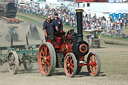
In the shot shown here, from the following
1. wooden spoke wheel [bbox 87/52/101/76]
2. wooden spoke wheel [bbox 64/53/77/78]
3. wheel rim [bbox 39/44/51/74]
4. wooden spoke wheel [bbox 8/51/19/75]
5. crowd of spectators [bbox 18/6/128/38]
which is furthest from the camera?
crowd of spectators [bbox 18/6/128/38]

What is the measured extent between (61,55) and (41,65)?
2.11ft

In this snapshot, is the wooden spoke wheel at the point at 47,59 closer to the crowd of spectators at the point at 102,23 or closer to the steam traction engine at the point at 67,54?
the steam traction engine at the point at 67,54

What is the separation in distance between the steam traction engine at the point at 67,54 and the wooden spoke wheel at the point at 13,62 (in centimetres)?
69

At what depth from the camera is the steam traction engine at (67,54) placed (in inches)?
384

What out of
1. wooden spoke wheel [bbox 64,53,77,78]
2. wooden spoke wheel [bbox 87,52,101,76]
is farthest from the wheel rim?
wooden spoke wheel [bbox 87,52,101,76]

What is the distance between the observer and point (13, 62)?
11078 millimetres

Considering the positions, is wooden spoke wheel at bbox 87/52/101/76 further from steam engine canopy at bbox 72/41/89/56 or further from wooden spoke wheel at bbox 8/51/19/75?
wooden spoke wheel at bbox 8/51/19/75

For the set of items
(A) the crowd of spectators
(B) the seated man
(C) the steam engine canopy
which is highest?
(B) the seated man

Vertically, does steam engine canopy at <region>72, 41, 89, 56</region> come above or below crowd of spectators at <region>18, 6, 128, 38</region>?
above

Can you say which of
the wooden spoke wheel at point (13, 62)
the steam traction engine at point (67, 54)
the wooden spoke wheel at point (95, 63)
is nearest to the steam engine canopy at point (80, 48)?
the steam traction engine at point (67, 54)

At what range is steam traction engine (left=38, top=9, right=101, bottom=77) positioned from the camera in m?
9.74

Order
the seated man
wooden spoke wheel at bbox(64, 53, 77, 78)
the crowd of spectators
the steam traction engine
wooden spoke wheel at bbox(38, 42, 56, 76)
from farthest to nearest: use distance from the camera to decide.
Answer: the crowd of spectators, the seated man, wooden spoke wheel at bbox(38, 42, 56, 76), the steam traction engine, wooden spoke wheel at bbox(64, 53, 77, 78)

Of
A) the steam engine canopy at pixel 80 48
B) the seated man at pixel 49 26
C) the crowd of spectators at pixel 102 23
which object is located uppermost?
the seated man at pixel 49 26

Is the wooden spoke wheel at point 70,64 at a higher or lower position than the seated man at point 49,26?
lower
